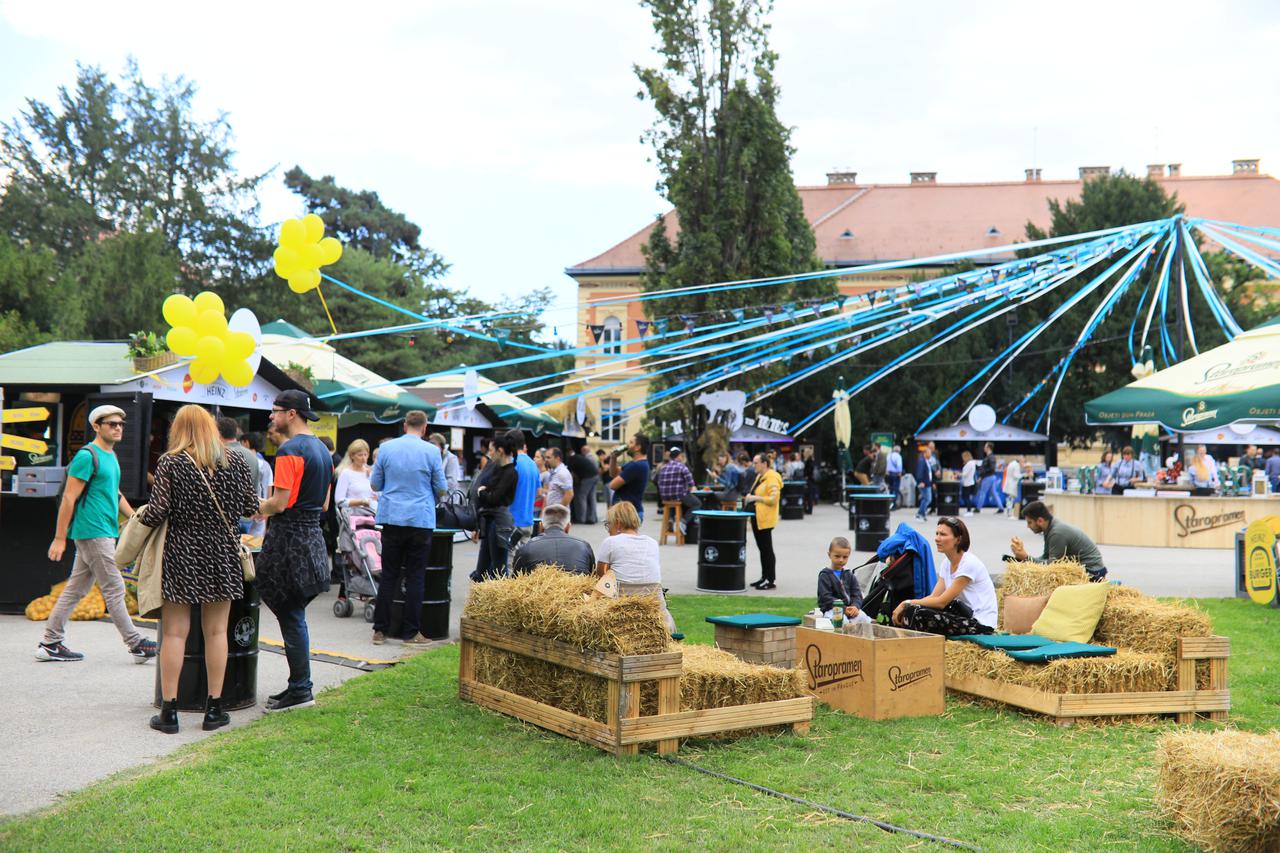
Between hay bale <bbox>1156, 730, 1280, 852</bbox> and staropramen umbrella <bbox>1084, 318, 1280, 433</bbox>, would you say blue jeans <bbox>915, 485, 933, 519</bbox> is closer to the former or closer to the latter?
staropramen umbrella <bbox>1084, 318, 1280, 433</bbox>

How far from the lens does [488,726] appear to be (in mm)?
6586

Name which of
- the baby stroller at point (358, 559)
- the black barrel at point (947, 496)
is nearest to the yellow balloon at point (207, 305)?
the baby stroller at point (358, 559)

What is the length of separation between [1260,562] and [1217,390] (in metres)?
2.42

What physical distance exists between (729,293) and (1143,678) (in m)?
19.7

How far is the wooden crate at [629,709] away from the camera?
590 centimetres

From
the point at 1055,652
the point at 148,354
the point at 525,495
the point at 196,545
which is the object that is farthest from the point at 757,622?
the point at 148,354

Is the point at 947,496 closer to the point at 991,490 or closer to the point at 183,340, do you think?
the point at 991,490

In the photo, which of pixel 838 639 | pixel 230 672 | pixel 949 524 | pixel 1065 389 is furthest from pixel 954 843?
pixel 1065 389

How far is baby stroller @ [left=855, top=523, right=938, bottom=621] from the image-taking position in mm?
9023

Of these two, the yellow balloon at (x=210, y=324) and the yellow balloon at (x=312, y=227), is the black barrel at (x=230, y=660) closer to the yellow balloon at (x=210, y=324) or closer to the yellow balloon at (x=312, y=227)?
the yellow balloon at (x=210, y=324)

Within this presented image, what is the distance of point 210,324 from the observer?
30.8 ft

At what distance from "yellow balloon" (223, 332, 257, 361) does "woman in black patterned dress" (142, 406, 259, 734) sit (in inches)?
133

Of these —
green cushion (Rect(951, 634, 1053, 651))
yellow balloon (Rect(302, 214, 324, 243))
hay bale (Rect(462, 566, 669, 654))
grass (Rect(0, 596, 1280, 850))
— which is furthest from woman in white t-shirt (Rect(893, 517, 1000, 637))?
yellow balloon (Rect(302, 214, 324, 243))

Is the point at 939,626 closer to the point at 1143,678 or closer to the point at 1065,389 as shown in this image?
the point at 1143,678
